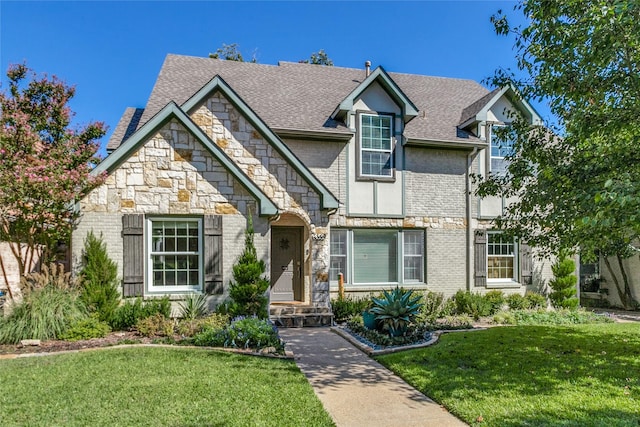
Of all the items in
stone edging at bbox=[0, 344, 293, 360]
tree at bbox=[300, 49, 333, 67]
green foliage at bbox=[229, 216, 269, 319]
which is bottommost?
stone edging at bbox=[0, 344, 293, 360]

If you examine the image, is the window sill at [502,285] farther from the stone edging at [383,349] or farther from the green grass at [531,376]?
the stone edging at [383,349]

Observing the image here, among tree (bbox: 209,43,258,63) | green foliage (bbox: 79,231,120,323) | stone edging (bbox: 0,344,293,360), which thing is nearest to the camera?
stone edging (bbox: 0,344,293,360)

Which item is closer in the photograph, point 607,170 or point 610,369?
point 607,170

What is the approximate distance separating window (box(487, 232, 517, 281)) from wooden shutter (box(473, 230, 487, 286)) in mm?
370

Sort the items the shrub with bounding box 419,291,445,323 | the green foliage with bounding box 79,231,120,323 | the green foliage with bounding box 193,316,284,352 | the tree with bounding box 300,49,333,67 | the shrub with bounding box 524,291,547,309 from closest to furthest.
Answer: the green foliage with bounding box 193,316,284,352, the green foliage with bounding box 79,231,120,323, the shrub with bounding box 419,291,445,323, the shrub with bounding box 524,291,547,309, the tree with bounding box 300,49,333,67

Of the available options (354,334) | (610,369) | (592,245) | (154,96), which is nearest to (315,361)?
(354,334)

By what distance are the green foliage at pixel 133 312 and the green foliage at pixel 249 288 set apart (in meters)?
1.64

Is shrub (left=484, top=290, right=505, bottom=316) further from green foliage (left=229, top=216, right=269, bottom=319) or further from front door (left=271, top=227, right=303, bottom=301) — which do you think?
green foliage (left=229, top=216, right=269, bottom=319)

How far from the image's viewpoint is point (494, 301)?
13367mm

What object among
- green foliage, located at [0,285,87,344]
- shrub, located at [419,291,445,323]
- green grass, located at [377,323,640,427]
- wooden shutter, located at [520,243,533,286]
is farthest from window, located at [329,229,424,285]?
green foliage, located at [0,285,87,344]

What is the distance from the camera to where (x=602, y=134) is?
243 inches

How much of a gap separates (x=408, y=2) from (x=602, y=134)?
26.6 feet

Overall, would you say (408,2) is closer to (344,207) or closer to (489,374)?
(344,207)

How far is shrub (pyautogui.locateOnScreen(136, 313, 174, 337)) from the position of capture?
9.05 m
